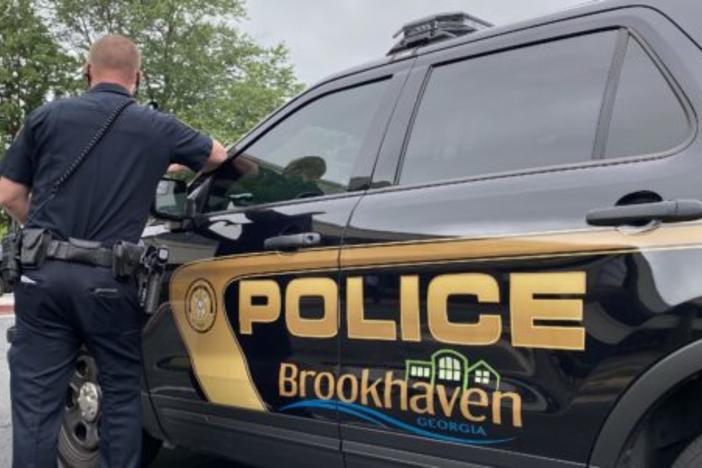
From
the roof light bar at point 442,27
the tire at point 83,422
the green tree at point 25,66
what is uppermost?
the green tree at point 25,66

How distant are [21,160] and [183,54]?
2614cm

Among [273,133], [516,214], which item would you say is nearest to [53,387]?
[273,133]

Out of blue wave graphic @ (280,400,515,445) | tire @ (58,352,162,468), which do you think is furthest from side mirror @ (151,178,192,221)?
blue wave graphic @ (280,400,515,445)

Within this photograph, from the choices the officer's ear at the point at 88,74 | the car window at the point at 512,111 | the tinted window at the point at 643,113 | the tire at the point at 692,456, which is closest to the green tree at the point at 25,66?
the officer's ear at the point at 88,74

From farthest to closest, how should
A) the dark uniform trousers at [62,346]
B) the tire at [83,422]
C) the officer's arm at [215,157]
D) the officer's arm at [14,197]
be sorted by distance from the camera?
the tire at [83,422] → the officer's arm at [215,157] → the officer's arm at [14,197] → the dark uniform trousers at [62,346]

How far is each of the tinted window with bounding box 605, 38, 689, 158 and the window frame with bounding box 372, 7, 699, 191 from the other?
16mm

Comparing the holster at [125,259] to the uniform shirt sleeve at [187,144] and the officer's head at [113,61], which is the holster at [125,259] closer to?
the uniform shirt sleeve at [187,144]

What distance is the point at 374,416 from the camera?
2496mm

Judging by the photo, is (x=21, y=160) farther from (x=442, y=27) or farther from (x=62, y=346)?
(x=442, y=27)

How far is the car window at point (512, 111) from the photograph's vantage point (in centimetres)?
225

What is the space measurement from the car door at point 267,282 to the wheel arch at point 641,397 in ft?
2.99

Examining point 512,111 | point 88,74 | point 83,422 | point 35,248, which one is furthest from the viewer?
point 83,422

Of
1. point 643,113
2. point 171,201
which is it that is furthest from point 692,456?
point 171,201

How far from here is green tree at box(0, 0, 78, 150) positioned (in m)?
26.1
